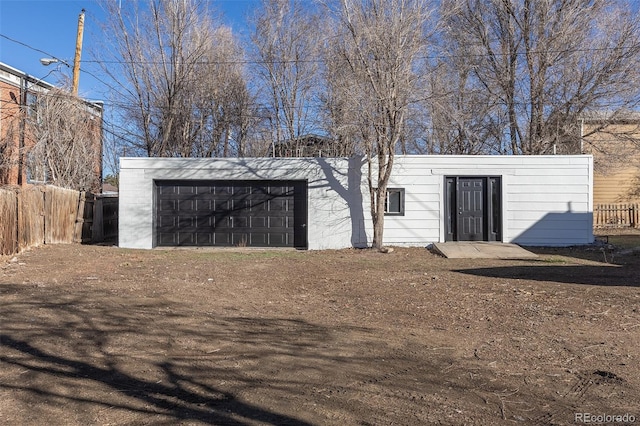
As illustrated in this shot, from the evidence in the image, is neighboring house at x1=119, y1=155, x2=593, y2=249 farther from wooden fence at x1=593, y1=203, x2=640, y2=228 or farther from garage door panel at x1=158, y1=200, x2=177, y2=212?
wooden fence at x1=593, y1=203, x2=640, y2=228

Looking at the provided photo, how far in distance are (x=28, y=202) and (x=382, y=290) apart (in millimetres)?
9499

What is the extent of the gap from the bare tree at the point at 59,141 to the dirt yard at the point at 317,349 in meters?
9.71

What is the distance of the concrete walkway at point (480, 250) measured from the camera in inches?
546

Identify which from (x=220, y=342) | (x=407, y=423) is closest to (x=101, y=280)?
(x=220, y=342)

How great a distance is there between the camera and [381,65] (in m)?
14.5

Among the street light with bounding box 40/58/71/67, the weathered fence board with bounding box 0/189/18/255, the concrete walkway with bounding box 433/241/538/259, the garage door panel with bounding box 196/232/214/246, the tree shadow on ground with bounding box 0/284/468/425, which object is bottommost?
the tree shadow on ground with bounding box 0/284/468/425

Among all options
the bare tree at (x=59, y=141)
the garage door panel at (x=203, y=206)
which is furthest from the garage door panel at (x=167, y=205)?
the bare tree at (x=59, y=141)

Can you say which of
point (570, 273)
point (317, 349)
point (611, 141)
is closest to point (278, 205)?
point (570, 273)

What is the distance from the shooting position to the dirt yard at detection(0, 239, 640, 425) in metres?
3.74

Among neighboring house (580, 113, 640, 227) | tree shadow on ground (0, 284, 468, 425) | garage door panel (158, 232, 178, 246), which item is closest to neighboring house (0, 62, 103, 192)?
garage door panel (158, 232, 178, 246)

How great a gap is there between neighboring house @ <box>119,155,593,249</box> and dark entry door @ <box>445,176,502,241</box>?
32 mm

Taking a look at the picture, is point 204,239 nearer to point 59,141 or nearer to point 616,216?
point 59,141

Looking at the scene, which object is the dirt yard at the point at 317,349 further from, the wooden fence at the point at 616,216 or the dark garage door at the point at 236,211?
the wooden fence at the point at 616,216

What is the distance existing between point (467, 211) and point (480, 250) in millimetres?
2180
